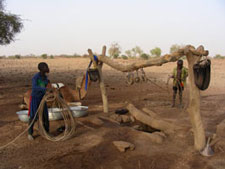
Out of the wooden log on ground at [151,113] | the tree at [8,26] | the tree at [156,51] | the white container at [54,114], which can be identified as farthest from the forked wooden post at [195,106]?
the tree at [156,51]

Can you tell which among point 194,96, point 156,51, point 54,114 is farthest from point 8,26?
point 156,51

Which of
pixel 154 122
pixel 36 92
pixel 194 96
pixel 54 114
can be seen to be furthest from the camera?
pixel 154 122

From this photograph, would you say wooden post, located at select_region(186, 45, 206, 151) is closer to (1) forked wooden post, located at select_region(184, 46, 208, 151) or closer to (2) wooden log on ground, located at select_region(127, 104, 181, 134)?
(1) forked wooden post, located at select_region(184, 46, 208, 151)

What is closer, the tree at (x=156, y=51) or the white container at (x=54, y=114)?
the white container at (x=54, y=114)

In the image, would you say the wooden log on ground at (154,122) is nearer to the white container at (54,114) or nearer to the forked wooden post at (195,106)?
the forked wooden post at (195,106)

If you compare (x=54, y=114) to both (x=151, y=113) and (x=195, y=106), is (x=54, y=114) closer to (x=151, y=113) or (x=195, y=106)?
(x=151, y=113)

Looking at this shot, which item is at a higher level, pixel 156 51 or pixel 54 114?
pixel 156 51

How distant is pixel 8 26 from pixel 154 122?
36.9 ft

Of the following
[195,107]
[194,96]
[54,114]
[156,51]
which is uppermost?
[156,51]

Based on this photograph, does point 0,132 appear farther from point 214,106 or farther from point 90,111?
point 214,106

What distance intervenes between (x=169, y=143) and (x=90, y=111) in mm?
3121

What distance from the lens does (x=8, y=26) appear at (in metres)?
13.3

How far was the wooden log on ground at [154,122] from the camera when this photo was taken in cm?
513

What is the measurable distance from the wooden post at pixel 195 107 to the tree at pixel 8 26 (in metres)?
11.8
